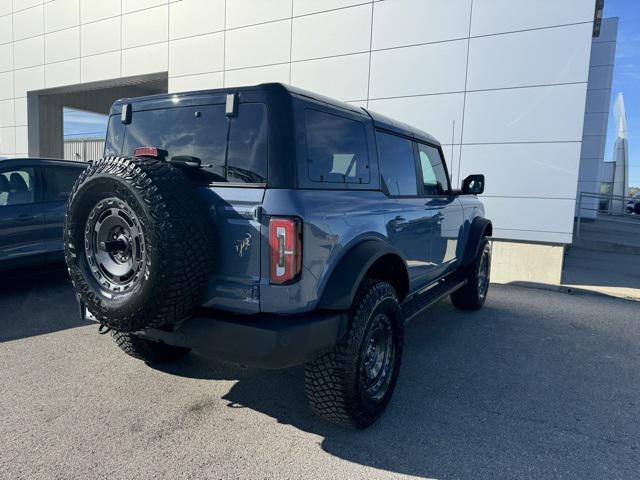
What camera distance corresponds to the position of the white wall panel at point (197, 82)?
10.4 m

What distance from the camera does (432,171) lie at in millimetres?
4590

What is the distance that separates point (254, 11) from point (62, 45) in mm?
7235

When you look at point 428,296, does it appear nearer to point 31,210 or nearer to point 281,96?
point 281,96

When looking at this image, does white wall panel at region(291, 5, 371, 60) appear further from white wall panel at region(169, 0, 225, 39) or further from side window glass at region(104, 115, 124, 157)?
side window glass at region(104, 115, 124, 157)

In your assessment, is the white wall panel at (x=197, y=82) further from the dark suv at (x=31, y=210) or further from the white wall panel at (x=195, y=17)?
the dark suv at (x=31, y=210)

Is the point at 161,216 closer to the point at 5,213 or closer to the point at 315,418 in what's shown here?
the point at 315,418

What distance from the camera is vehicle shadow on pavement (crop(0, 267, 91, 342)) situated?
4.63 metres

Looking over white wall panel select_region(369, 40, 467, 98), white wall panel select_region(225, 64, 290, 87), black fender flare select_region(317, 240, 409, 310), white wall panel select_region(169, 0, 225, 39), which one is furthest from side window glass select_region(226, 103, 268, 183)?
white wall panel select_region(169, 0, 225, 39)

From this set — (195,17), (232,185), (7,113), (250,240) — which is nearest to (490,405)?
(250,240)

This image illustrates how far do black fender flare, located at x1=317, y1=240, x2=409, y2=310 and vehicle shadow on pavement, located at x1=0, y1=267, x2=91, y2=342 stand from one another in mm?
3441

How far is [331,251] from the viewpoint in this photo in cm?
263

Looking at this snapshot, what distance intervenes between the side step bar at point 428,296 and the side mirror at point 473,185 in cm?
101

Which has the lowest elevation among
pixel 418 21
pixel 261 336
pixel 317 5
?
pixel 261 336

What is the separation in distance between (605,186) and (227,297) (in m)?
31.2
